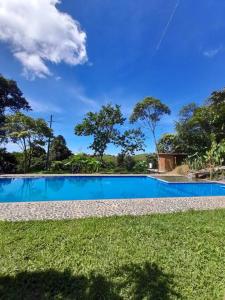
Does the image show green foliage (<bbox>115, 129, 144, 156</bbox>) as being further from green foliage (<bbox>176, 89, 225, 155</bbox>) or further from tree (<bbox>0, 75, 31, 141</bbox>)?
tree (<bbox>0, 75, 31, 141</bbox>)

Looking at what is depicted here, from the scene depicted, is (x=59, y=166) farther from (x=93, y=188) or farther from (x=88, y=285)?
(x=88, y=285)

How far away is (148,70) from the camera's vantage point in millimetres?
19547

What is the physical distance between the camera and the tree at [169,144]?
2766 centimetres

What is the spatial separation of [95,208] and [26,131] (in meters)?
14.8

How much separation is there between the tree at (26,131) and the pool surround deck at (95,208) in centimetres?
1381

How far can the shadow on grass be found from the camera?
3197mm

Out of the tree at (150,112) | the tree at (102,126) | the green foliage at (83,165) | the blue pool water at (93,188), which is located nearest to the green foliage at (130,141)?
the tree at (102,126)

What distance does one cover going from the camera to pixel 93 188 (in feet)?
50.8

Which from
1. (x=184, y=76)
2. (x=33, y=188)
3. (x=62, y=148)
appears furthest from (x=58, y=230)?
(x=62, y=148)

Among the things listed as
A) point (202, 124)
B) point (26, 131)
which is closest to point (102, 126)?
point (26, 131)

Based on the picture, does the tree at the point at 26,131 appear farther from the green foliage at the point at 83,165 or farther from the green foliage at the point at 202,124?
the green foliage at the point at 202,124

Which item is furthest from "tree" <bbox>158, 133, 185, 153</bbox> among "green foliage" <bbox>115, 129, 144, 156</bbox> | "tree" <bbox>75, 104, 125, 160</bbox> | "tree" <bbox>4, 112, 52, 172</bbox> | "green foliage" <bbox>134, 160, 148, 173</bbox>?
"tree" <bbox>4, 112, 52, 172</bbox>

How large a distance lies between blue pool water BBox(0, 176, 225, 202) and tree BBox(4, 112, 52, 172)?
5.15m

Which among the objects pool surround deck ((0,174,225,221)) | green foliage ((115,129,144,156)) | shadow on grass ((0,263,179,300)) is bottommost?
shadow on grass ((0,263,179,300))
